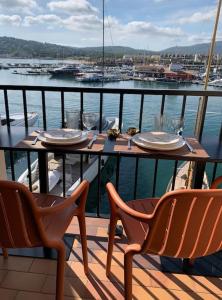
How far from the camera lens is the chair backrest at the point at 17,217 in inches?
39.5

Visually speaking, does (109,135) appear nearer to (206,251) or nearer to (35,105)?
(206,251)

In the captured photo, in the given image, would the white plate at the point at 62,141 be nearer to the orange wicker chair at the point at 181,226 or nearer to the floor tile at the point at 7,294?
the orange wicker chair at the point at 181,226

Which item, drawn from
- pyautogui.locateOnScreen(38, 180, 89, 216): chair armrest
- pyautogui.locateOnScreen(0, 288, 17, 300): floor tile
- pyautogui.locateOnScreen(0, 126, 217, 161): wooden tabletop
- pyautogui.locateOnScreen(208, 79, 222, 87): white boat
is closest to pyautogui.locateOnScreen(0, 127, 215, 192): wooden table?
pyautogui.locateOnScreen(0, 126, 217, 161): wooden tabletop

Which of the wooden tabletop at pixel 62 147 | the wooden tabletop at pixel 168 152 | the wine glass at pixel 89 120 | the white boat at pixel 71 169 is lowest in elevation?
the white boat at pixel 71 169

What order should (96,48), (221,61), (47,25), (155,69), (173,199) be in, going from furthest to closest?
1. (47,25)
2. (155,69)
3. (96,48)
4. (221,61)
5. (173,199)

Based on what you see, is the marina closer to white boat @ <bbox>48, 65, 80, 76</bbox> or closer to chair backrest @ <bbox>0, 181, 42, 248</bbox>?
white boat @ <bbox>48, 65, 80, 76</bbox>

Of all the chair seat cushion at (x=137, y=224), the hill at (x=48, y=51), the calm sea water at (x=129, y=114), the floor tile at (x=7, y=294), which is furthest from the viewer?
the calm sea water at (x=129, y=114)

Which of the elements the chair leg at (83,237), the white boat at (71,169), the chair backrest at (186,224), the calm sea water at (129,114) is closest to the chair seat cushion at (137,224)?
the chair backrest at (186,224)

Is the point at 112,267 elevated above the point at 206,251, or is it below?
below

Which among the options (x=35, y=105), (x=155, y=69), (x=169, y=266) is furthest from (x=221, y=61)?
(x=35, y=105)

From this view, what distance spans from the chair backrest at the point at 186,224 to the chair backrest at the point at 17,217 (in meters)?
0.54

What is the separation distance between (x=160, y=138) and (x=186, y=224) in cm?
68

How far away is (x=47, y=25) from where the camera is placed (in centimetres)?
1608

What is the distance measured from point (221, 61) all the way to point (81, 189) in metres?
5.04
